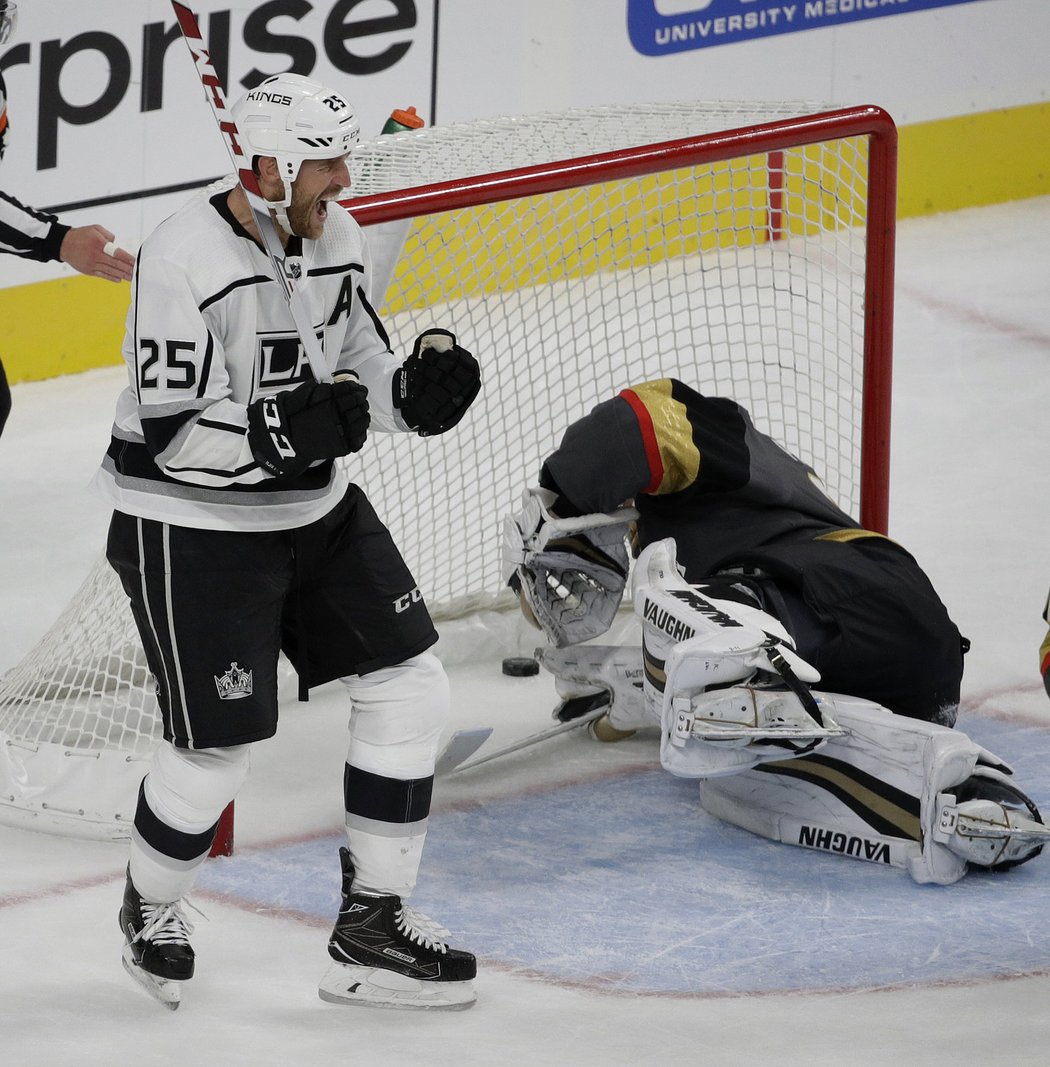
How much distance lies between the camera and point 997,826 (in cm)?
282

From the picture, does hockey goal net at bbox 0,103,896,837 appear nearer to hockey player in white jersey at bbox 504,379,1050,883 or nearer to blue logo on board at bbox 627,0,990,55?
hockey player in white jersey at bbox 504,379,1050,883

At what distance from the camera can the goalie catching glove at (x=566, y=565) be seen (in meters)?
3.28

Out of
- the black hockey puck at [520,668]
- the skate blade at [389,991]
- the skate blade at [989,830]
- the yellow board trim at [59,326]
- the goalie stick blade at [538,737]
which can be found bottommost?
the black hockey puck at [520,668]

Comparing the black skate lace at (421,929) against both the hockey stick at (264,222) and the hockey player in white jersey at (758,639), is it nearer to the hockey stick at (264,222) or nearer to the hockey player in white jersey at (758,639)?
the hockey player in white jersey at (758,639)

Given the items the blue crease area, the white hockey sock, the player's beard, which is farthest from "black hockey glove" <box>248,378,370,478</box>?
the blue crease area

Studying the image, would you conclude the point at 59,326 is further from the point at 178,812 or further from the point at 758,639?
the point at 178,812

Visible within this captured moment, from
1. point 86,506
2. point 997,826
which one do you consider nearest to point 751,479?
point 997,826

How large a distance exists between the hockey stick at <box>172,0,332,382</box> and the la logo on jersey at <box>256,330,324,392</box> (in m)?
0.03

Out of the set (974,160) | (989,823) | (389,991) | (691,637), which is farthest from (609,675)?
(974,160)

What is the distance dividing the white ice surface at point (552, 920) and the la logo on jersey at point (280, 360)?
Answer: 813 mm

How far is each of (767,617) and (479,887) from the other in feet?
1.98

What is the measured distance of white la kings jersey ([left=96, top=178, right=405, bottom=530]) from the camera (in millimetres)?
2236

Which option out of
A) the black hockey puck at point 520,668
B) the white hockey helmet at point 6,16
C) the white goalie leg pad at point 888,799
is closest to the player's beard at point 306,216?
the white goalie leg pad at point 888,799

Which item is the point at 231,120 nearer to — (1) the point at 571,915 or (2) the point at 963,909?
(1) the point at 571,915
